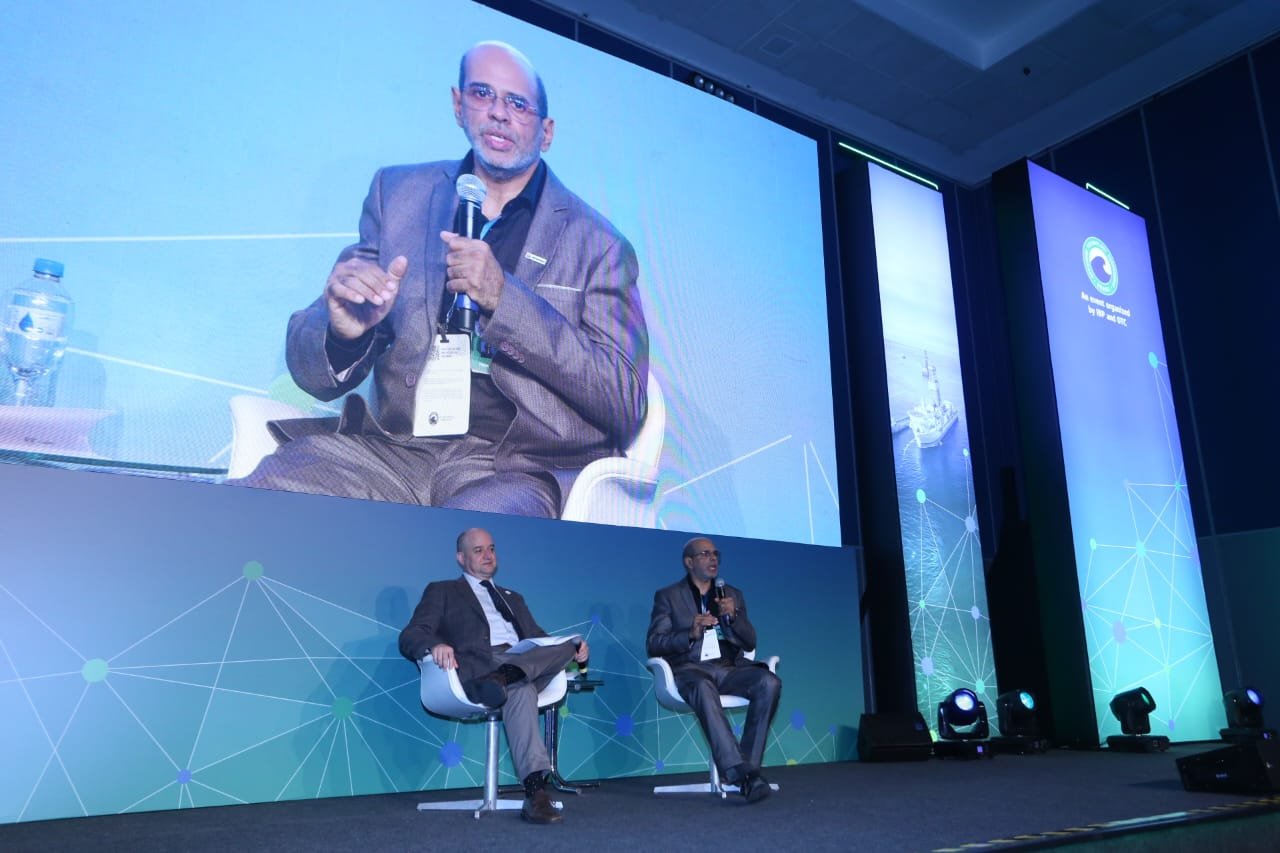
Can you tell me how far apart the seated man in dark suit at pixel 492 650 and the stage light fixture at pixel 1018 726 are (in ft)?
10.6

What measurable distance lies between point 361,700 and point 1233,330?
6462 mm

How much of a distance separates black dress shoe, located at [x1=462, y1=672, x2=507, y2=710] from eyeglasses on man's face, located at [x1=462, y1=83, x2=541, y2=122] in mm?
2854

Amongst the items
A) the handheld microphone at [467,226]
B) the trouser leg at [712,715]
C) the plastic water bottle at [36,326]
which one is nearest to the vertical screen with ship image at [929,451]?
the trouser leg at [712,715]

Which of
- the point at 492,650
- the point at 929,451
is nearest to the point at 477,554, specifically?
the point at 492,650

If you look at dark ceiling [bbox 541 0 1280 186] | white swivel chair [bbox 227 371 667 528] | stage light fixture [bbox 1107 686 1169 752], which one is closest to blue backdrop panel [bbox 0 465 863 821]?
white swivel chair [bbox 227 371 667 528]

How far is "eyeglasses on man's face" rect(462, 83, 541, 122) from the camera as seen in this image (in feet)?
15.7

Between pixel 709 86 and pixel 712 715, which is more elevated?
pixel 709 86

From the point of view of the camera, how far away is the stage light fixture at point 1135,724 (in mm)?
5586

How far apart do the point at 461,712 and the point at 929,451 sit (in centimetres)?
386

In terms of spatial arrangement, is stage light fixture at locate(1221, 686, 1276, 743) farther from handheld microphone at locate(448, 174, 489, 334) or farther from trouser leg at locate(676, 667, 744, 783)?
handheld microphone at locate(448, 174, 489, 334)

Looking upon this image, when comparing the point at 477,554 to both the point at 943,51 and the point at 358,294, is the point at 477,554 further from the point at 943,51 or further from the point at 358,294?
the point at 943,51

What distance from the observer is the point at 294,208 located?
415 centimetres

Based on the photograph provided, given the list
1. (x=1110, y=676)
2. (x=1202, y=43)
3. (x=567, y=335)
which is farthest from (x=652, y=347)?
(x=1202, y=43)

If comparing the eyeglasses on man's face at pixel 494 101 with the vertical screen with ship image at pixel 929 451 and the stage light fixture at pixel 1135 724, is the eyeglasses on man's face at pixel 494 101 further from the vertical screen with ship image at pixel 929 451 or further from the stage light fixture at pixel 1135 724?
the stage light fixture at pixel 1135 724
